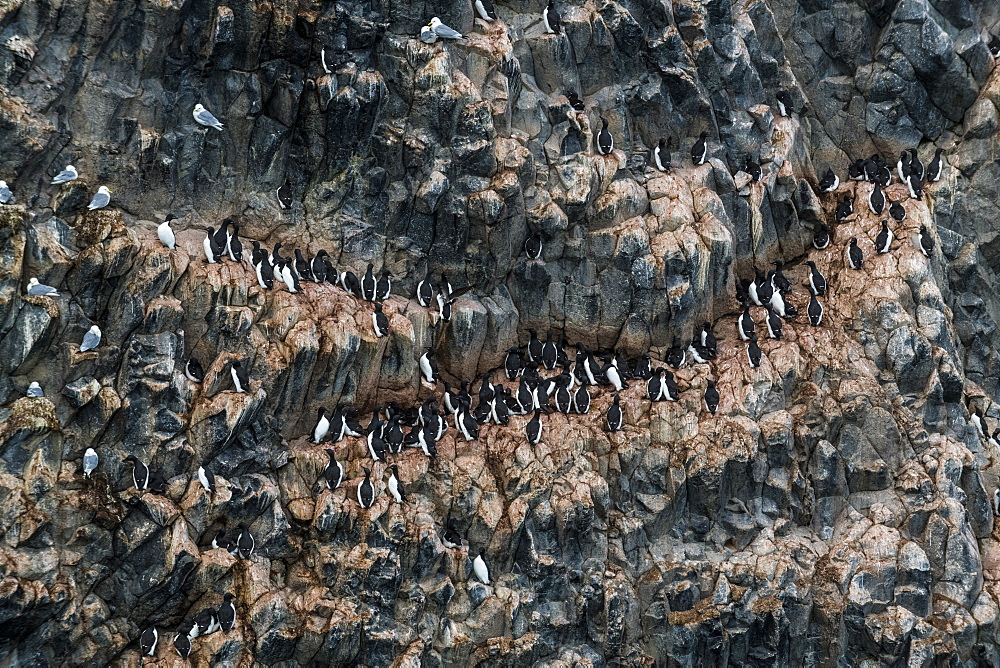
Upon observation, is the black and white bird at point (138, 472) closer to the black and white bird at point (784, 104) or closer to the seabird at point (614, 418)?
the seabird at point (614, 418)

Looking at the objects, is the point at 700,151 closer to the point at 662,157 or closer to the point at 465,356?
the point at 662,157

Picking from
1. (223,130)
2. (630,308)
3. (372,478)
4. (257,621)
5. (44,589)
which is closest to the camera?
(44,589)

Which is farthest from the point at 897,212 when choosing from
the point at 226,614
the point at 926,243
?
the point at 226,614

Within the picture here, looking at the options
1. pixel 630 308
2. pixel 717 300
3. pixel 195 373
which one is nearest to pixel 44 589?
pixel 195 373

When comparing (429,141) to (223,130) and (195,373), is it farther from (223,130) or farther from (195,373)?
(195,373)

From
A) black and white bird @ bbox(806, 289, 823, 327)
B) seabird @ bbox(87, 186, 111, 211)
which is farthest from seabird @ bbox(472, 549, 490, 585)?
seabird @ bbox(87, 186, 111, 211)

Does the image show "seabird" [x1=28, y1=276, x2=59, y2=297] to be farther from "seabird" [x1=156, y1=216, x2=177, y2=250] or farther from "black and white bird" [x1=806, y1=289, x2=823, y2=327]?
"black and white bird" [x1=806, y1=289, x2=823, y2=327]
